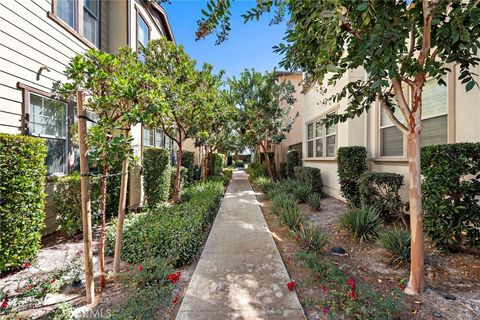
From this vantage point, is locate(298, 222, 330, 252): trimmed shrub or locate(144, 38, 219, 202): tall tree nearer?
locate(298, 222, 330, 252): trimmed shrub

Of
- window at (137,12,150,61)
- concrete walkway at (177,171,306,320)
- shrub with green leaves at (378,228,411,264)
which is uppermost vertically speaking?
window at (137,12,150,61)

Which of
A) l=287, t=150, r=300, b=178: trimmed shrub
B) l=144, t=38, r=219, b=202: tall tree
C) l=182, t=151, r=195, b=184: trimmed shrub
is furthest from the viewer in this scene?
l=287, t=150, r=300, b=178: trimmed shrub

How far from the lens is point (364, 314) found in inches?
80.4

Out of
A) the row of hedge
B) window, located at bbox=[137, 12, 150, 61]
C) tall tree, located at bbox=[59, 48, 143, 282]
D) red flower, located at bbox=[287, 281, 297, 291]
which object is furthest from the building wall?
tall tree, located at bbox=[59, 48, 143, 282]

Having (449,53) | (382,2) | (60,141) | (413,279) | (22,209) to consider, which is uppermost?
(382,2)

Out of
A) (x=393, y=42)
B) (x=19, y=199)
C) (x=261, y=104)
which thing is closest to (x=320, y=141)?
(x=261, y=104)

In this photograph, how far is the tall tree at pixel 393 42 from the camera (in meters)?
2.02

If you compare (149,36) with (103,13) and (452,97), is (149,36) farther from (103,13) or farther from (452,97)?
(452,97)

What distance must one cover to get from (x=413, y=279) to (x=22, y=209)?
541 cm

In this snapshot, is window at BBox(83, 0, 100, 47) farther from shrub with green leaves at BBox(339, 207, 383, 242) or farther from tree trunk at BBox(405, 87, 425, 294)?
shrub with green leaves at BBox(339, 207, 383, 242)

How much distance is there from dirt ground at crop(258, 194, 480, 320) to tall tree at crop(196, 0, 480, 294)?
246 mm

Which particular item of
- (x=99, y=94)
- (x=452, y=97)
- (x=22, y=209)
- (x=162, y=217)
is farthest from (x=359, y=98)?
(x=22, y=209)

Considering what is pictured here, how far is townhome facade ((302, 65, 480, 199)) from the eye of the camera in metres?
3.74

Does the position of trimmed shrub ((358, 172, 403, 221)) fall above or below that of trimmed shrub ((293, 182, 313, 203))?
above
